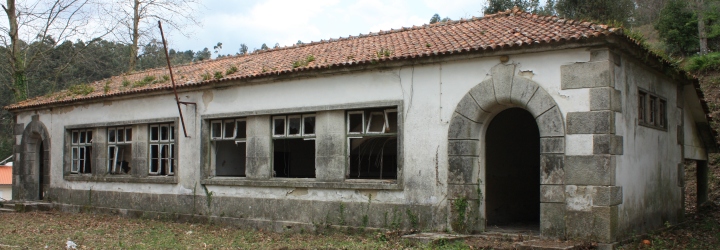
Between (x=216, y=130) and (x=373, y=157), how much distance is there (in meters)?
3.96

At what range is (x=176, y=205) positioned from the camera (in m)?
15.1

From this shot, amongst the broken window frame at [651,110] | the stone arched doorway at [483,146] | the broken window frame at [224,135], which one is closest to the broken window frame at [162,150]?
the broken window frame at [224,135]

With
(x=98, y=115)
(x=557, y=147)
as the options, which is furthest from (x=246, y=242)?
(x=98, y=115)

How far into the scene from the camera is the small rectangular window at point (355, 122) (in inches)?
483

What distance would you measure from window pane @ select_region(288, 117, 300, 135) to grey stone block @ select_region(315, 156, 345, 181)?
1.00 metres

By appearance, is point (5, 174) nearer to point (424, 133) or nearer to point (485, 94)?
point (424, 133)

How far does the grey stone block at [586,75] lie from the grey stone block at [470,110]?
1.43 meters

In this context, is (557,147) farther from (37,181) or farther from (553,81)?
(37,181)

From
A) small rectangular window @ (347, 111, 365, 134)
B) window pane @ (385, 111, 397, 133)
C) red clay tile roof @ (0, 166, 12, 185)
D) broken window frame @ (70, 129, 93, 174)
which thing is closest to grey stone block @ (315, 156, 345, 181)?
small rectangular window @ (347, 111, 365, 134)

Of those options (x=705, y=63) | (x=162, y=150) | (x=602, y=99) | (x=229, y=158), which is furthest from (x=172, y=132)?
(x=705, y=63)

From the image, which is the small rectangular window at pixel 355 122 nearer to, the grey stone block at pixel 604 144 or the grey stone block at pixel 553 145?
the grey stone block at pixel 553 145

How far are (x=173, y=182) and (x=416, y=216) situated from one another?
22.1ft

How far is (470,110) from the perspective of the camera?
10.6 m

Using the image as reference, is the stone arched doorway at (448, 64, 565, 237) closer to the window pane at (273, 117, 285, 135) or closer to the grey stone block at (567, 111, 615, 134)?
the grey stone block at (567, 111, 615, 134)
